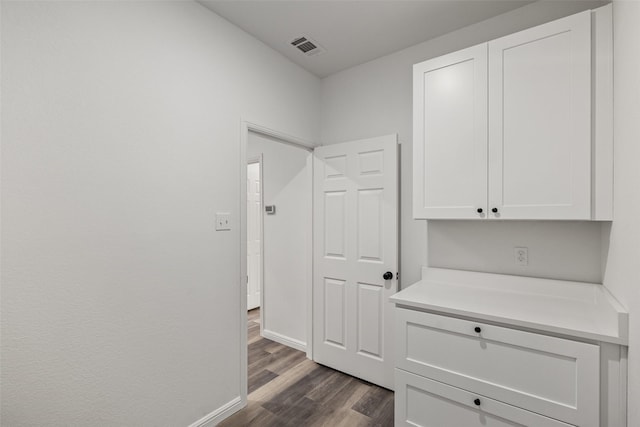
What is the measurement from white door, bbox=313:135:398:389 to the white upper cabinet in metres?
0.45

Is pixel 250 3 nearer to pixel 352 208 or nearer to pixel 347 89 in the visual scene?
pixel 347 89

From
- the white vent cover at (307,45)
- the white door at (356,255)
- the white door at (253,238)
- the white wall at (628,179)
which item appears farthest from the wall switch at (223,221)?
the white door at (253,238)

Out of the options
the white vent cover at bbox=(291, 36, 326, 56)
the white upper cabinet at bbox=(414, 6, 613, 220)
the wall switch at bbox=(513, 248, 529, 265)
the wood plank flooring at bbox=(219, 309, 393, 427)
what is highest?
the white vent cover at bbox=(291, 36, 326, 56)

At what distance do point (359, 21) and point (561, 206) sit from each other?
1642 mm

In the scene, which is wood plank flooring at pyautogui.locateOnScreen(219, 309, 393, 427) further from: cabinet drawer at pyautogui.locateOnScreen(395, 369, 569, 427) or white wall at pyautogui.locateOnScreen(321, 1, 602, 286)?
white wall at pyautogui.locateOnScreen(321, 1, 602, 286)

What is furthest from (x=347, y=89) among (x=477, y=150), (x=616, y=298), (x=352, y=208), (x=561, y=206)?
(x=616, y=298)

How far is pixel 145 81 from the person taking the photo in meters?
1.61

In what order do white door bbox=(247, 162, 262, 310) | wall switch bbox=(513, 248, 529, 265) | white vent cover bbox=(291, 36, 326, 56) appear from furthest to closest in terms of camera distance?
white door bbox=(247, 162, 262, 310) → white vent cover bbox=(291, 36, 326, 56) → wall switch bbox=(513, 248, 529, 265)

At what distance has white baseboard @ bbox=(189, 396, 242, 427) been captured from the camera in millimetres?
1872

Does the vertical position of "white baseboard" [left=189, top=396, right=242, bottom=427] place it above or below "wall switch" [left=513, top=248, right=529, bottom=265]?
below

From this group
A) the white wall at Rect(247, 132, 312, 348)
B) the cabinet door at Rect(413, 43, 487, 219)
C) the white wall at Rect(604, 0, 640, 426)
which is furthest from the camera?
the white wall at Rect(247, 132, 312, 348)

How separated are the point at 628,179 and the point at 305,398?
223 cm

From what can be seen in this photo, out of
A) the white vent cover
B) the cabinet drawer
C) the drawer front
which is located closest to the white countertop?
the drawer front

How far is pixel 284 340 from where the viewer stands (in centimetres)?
314
